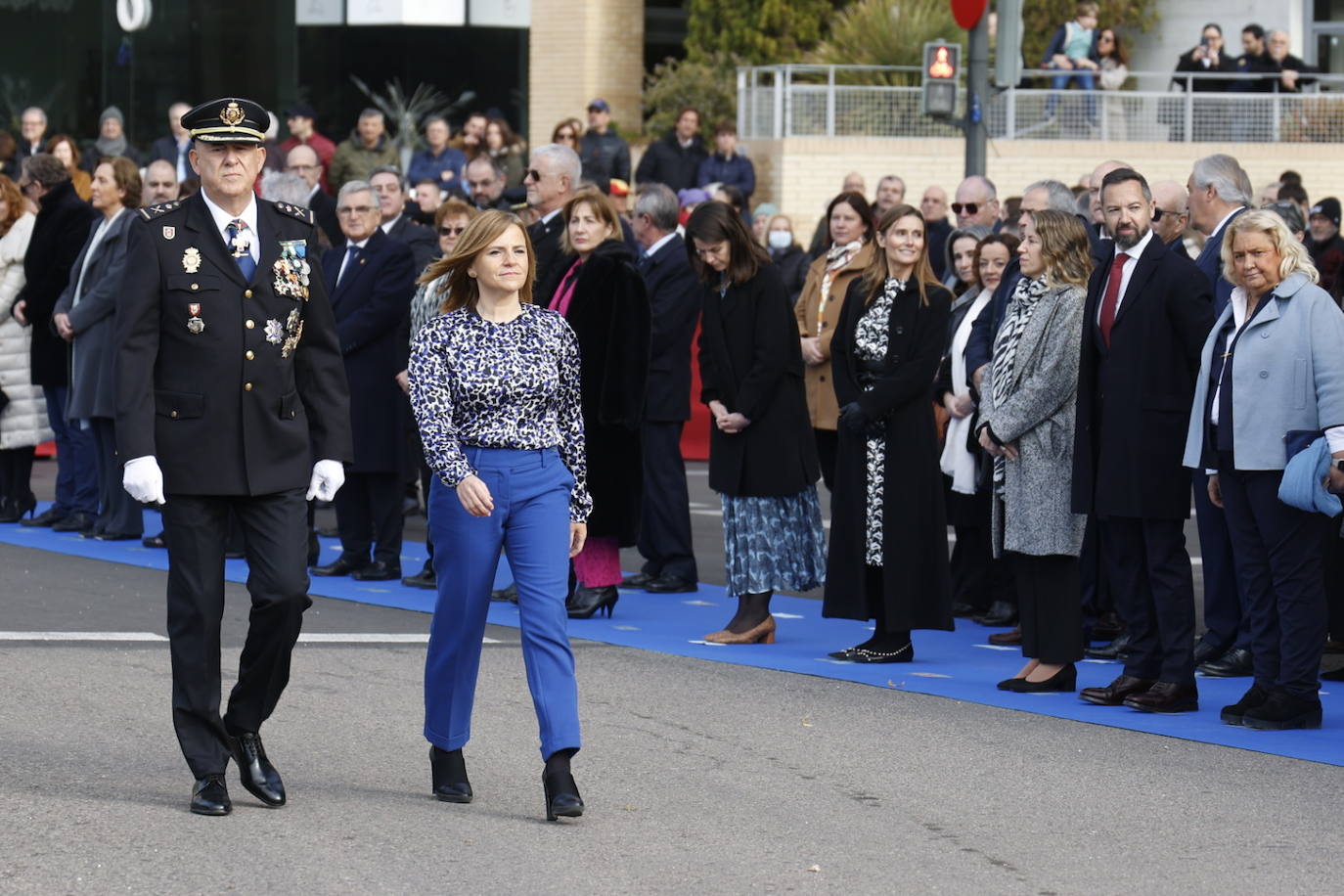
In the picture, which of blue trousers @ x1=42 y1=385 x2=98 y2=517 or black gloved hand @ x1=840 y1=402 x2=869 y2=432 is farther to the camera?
blue trousers @ x1=42 y1=385 x2=98 y2=517

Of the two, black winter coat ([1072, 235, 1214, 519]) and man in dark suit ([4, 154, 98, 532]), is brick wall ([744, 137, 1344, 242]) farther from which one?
black winter coat ([1072, 235, 1214, 519])

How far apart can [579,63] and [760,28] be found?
9.42 feet

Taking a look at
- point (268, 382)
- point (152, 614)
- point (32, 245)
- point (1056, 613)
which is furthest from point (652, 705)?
point (32, 245)

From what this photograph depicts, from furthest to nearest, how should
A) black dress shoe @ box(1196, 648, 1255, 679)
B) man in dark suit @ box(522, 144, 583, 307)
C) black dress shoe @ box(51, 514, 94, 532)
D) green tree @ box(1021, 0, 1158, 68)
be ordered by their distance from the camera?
green tree @ box(1021, 0, 1158, 68), black dress shoe @ box(51, 514, 94, 532), man in dark suit @ box(522, 144, 583, 307), black dress shoe @ box(1196, 648, 1255, 679)

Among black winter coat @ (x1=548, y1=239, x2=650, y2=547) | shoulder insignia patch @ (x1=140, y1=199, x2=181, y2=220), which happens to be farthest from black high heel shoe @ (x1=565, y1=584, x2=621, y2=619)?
shoulder insignia patch @ (x1=140, y1=199, x2=181, y2=220)

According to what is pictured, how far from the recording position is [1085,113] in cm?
2902

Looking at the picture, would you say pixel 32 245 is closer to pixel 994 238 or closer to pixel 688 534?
pixel 688 534

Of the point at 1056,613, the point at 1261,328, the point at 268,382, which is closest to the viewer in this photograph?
the point at 268,382

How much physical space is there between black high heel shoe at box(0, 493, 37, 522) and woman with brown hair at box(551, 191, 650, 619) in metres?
5.53

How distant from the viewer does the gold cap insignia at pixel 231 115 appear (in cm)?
695

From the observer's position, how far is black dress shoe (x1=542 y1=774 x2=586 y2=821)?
6.88 metres

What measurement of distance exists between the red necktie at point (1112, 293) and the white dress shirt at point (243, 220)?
3538mm

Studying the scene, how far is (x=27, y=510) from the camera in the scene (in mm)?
15227

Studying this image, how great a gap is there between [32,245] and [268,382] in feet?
25.9
